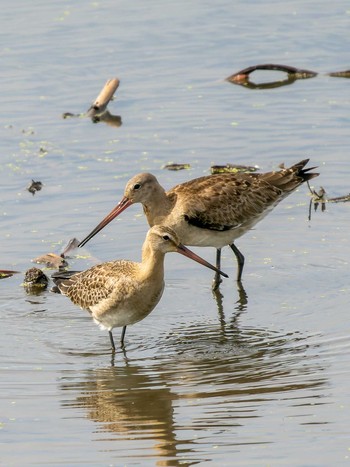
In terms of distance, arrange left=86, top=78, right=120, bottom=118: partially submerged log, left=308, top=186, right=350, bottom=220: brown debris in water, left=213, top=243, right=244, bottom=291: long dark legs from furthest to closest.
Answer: left=86, top=78, right=120, bottom=118: partially submerged log → left=308, top=186, right=350, bottom=220: brown debris in water → left=213, top=243, right=244, bottom=291: long dark legs

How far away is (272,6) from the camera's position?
1992cm

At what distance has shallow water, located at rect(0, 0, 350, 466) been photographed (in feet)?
28.6

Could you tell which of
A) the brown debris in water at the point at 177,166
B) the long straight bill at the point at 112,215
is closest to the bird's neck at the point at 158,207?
the long straight bill at the point at 112,215

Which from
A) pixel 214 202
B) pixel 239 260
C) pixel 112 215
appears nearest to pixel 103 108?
pixel 214 202

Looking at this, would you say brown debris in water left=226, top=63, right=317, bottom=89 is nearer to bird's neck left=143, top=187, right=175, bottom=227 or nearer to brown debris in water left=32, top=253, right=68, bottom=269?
Answer: bird's neck left=143, top=187, right=175, bottom=227

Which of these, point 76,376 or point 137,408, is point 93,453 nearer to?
point 137,408

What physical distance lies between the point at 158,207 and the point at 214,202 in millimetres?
631

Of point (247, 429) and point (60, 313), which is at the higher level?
point (247, 429)

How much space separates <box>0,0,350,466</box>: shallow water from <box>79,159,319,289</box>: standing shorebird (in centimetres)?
32

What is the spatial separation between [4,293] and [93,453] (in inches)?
148

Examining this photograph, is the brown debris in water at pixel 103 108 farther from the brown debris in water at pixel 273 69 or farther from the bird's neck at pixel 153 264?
the bird's neck at pixel 153 264

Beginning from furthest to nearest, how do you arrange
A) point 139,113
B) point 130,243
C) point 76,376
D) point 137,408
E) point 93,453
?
point 139,113 → point 130,243 → point 76,376 → point 137,408 → point 93,453

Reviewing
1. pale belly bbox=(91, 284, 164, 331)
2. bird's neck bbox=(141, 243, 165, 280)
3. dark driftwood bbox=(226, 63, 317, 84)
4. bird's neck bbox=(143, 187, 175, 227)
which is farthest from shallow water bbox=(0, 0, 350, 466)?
bird's neck bbox=(141, 243, 165, 280)

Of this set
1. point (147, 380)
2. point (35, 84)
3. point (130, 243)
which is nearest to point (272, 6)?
point (35, 84)
